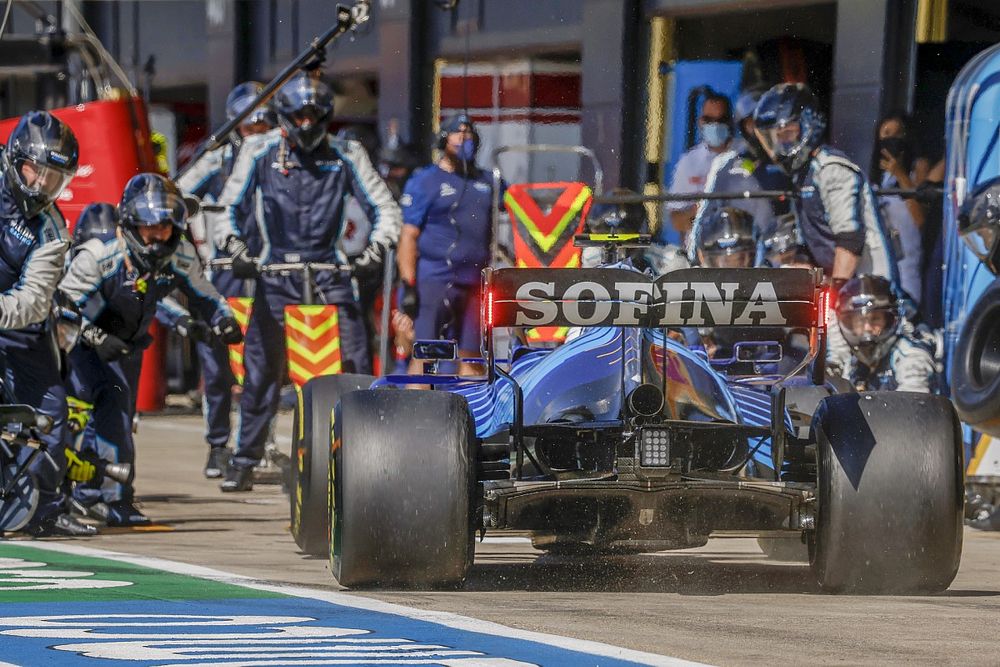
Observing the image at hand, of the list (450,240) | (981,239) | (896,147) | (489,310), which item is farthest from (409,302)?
(489,310)

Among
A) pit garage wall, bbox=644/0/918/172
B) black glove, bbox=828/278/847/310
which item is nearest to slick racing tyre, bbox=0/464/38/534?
black glove, bbox=828/278/847/310

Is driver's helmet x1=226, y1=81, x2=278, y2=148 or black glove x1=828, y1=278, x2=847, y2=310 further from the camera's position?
driver's helmet x1=226, y1=81, x2=278, y2=148

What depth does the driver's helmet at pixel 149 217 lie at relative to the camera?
36.5 feet

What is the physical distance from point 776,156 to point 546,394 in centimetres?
463

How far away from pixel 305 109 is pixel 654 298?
538 centimetres

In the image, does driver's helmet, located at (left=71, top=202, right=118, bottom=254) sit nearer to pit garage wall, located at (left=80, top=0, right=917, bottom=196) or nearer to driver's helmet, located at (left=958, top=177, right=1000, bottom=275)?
pit garage wall, located at (left=80, top=0, right=917, bottom=196)

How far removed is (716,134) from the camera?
15414 millimetres

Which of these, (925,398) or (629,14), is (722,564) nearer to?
(925,398)

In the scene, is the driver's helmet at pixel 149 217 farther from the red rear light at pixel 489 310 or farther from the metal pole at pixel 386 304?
the metal pole at pixel 386 304

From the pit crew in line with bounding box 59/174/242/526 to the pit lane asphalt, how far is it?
0.44 meters

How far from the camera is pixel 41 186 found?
10.5m

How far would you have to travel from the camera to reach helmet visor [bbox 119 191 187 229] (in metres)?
11.1

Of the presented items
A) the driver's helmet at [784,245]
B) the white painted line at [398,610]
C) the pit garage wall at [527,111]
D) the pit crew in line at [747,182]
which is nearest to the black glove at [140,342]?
the white painted line at [398,610]

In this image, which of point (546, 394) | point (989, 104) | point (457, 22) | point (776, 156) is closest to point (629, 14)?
point (457, 22)
